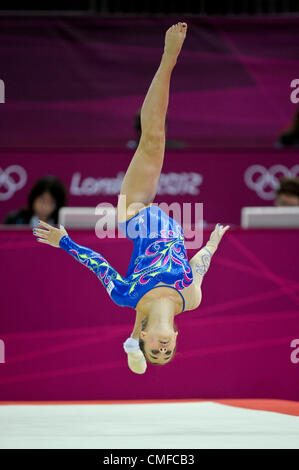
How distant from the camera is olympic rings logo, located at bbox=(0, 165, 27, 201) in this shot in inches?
292

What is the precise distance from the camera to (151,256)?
15.5 feet

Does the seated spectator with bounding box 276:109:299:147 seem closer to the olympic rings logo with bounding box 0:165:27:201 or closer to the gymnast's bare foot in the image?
the olympic rings logo with bounding box 0:165:27:201

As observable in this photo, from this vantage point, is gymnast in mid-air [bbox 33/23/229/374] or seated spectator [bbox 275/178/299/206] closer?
gymnast in mid-air [bbox 33/23/229/374]

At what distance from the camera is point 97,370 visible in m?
5.74

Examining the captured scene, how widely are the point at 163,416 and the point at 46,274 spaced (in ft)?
4.33

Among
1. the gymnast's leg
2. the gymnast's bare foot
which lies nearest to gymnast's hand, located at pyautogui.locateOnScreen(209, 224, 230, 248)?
the gymnast's leg

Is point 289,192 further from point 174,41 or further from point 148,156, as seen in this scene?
point 174,41

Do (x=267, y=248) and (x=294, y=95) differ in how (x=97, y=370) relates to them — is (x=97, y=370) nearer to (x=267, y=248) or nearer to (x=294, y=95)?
(x=267, y=248)

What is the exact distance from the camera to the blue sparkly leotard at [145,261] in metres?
4.64

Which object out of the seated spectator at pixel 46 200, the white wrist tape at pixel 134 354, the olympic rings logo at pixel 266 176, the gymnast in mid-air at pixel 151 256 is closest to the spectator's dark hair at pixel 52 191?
the seated spectator at pixel 46 200

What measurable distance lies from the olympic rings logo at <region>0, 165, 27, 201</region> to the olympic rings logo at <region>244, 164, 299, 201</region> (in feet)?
6.50

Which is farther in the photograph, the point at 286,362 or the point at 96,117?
the point at 96,117

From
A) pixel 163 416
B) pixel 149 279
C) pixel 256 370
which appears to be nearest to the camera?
pixel 149 279

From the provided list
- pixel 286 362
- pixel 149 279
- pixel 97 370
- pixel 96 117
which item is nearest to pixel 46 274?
pixel 97 370
